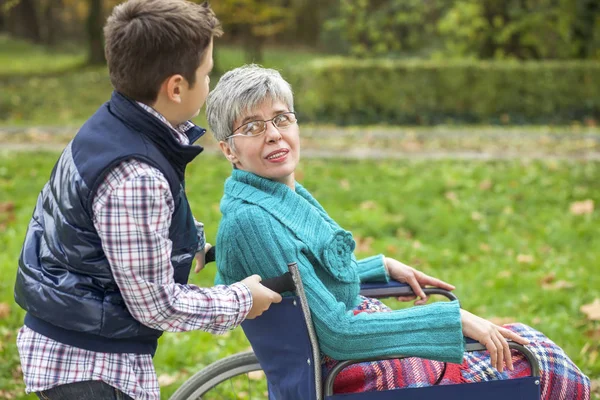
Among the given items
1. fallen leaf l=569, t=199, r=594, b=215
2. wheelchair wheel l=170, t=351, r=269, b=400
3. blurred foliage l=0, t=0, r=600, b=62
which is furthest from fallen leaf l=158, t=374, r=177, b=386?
blurred foliage l=0, t=0, r=600, b=62

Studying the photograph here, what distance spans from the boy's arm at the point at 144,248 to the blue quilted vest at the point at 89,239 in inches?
1.6

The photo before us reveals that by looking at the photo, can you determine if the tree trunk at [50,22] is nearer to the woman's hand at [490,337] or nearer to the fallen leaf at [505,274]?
the fallen leaf at [505,274]

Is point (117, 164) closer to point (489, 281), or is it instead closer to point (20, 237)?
point (489, 281)

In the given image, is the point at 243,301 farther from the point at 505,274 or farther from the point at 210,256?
the point at 505,274

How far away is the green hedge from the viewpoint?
1392cm

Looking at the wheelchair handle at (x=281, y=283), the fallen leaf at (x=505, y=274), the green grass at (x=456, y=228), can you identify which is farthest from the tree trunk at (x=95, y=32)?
the wheelchair handle at (x=281, y=283)

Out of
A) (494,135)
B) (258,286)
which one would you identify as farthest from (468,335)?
(494,135)

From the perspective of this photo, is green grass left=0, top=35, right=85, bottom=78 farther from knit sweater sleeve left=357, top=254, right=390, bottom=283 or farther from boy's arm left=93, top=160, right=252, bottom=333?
boy's arm left=93, top=160, right=252, bottom=333

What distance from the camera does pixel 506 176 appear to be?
316 inches

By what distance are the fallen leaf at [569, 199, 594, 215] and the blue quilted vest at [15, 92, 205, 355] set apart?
5334 mm

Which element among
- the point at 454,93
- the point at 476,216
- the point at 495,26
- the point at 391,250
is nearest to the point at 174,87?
the point at 391,250

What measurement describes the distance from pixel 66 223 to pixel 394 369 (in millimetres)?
1054

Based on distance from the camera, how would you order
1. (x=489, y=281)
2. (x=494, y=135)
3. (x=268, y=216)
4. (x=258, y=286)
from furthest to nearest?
(x=494, y=135)
(x=489, y=281)
(x=268, y=216)
(x=258, y=286)

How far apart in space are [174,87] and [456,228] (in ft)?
15.2
